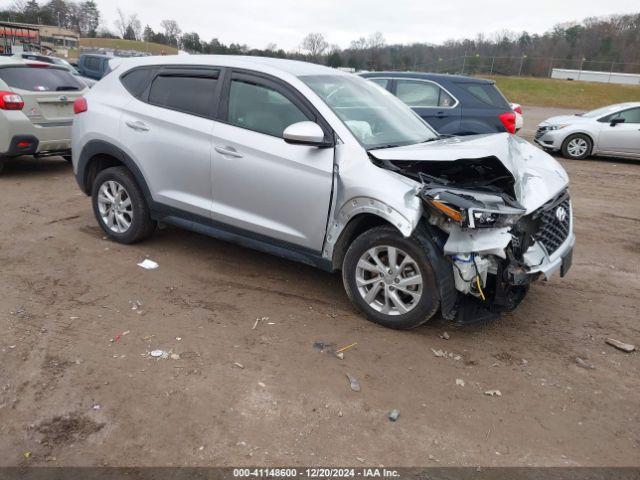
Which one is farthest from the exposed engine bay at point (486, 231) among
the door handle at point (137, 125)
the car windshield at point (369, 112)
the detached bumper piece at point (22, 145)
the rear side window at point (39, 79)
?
the rear side window at point (39, 79)

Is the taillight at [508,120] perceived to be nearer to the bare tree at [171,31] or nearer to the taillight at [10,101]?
the taillight at [10,101]

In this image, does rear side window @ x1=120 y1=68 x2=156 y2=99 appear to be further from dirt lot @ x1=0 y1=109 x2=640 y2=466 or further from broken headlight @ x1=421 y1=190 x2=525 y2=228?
broken headlight @ x1=421 y1=190 x2=525 y2=228

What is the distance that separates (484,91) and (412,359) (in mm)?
6981

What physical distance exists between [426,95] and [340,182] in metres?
5.84

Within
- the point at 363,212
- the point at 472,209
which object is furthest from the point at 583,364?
the point at 363,212

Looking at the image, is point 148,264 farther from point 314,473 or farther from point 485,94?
point 485,94

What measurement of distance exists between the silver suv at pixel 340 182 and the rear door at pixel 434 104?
4097 mm

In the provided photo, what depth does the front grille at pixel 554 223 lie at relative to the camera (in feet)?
12.4

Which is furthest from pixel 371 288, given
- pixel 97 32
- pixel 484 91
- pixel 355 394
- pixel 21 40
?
pixel 97 32

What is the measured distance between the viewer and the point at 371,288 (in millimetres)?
3908

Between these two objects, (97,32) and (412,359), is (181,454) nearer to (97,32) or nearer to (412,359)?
(412,359)

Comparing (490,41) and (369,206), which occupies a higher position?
(490,41)

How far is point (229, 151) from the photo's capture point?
4309mm

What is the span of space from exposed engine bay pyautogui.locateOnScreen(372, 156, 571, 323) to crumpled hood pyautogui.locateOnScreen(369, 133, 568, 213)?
0.19ft
